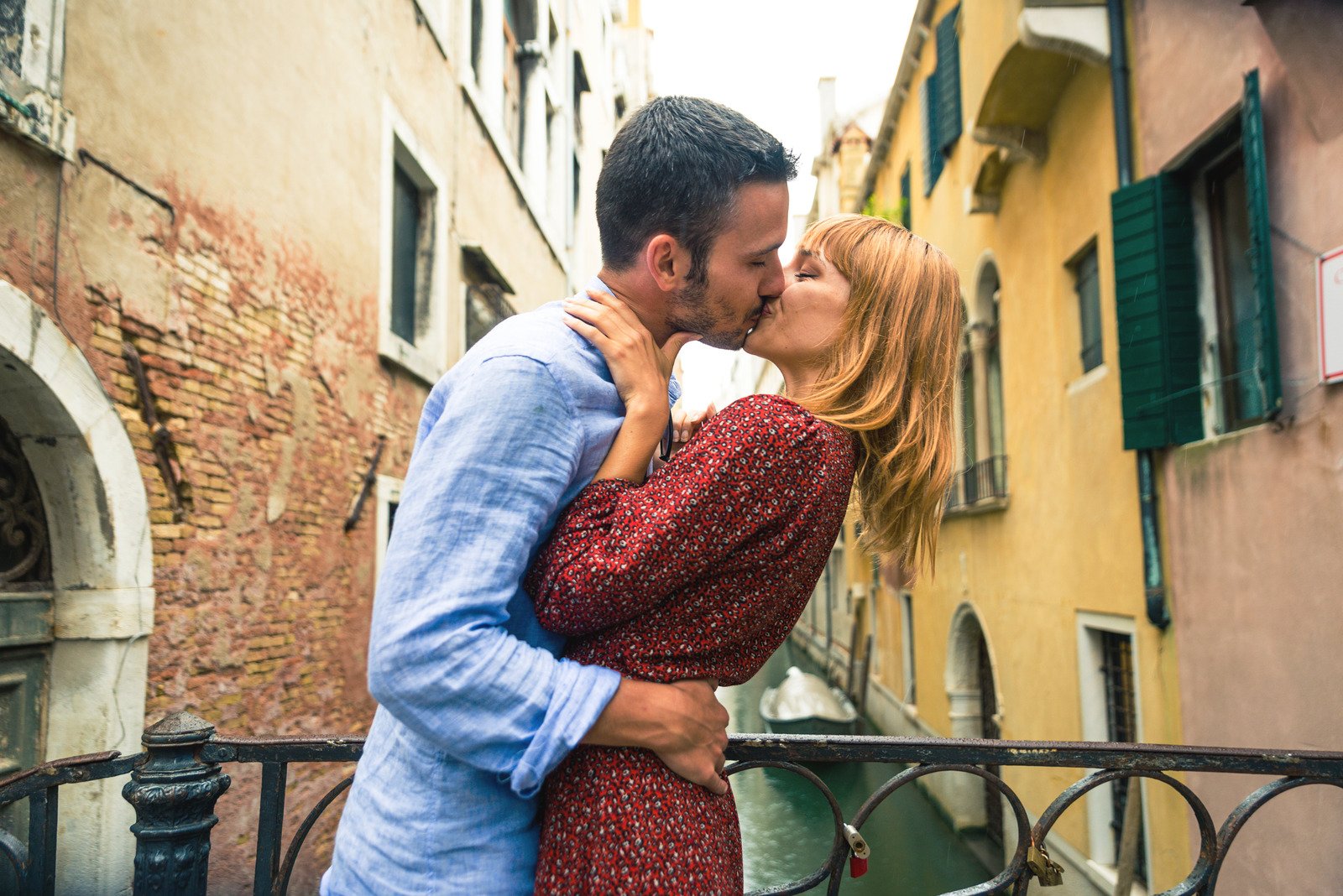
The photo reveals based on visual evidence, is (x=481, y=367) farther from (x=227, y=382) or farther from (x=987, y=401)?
(x=987, y=401)

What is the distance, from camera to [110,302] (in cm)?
402

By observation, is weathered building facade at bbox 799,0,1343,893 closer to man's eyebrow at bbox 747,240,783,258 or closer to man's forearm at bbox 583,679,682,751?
man's eyebrow at bbox 747,240,783,258

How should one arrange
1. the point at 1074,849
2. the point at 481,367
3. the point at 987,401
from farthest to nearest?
the point at 987,401
the point at 1074,849
the point at 481,367

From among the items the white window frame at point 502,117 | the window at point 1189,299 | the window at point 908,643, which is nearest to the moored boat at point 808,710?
the window at point 908,643

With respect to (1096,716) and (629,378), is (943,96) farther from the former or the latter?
(629,378)

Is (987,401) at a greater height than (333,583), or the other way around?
(987,401)

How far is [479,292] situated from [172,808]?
8.18m

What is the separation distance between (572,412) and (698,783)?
1.61 ft

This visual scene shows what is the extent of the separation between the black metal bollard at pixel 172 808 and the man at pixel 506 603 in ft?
2.63

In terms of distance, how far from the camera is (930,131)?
38.4 feet

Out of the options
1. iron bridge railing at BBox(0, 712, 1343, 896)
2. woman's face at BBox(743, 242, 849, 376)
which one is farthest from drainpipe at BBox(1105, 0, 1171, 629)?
woman's face at BBox(743, 242, 849, 376)

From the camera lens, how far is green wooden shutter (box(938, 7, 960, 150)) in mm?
10484

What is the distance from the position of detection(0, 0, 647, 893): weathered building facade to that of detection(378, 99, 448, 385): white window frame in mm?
39

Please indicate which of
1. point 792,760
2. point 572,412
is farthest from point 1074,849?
point 572,412
